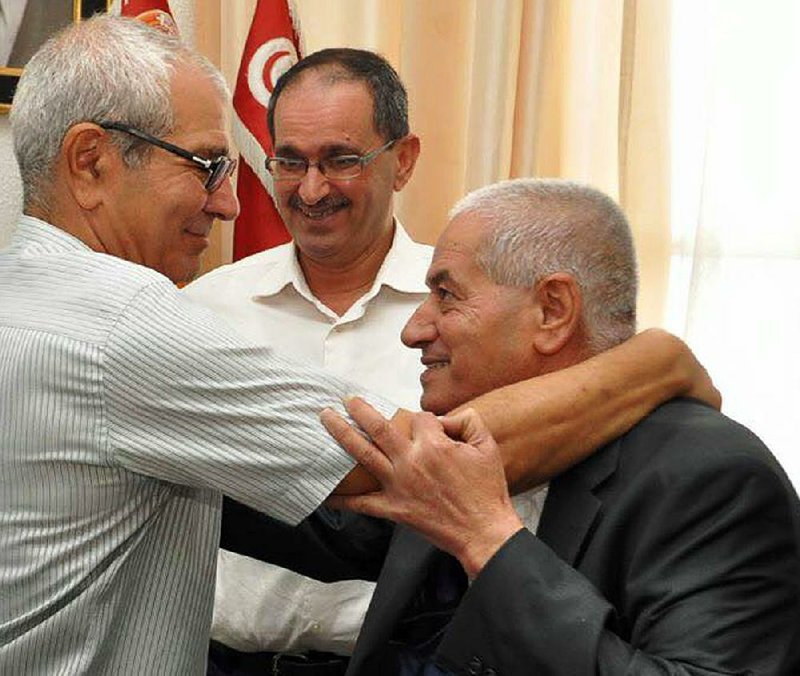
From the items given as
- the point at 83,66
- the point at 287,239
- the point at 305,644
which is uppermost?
the point at 83,66

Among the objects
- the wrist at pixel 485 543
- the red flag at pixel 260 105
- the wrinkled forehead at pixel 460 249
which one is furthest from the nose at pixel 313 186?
the wrist at pixel 485 543

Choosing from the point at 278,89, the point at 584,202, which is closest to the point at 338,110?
the point at 278,89

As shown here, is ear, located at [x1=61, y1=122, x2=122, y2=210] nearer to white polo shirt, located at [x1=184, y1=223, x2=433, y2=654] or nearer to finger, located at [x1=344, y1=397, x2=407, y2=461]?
finger, located at [x1=344, y1=397, x2=407, y2=461]

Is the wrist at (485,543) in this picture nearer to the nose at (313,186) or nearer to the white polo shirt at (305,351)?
the white polo shirt at (305,351)

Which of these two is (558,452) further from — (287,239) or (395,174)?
(287,239)

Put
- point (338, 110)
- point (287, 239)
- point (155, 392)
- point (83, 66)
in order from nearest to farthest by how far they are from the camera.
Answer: point (155, 392), point (83, 66), point (338, 110), point (287, 239)

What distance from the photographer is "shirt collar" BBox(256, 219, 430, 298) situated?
2.96 meters

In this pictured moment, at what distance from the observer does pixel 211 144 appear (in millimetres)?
1966

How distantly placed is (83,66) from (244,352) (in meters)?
0.50

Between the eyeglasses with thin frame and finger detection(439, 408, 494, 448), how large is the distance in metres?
1.24

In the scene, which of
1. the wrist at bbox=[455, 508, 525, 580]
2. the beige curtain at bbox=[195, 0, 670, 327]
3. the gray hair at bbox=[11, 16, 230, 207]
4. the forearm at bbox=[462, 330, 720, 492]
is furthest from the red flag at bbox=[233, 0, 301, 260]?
the wrist at bbox=[455, 508, 525, 580]

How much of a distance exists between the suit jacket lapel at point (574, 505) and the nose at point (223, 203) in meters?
0.67

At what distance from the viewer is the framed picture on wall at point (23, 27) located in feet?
11.5

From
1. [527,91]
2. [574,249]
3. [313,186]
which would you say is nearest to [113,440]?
[574,249]
